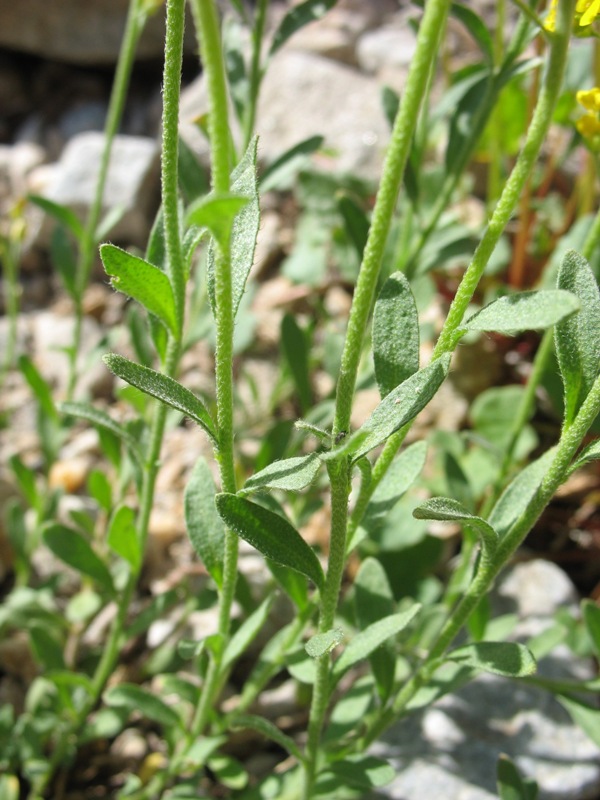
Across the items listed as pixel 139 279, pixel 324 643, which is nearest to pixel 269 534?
pixel 324 643

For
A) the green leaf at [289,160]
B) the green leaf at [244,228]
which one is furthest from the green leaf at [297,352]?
the green leaf at [244,228]

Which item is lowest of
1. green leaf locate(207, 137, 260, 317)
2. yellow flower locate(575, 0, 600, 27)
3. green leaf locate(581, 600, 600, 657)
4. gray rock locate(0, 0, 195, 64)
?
green leaf locate(581, 600, 600, 657)

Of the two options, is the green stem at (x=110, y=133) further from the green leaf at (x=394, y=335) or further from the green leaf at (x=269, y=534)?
the green leaf at (x=269, y=534)

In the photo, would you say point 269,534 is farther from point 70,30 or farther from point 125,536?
point 70,30

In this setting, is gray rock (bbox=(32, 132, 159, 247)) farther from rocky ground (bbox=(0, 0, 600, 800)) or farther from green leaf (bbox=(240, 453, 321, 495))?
green leaf (bbox=(240, 453, 321, 495))

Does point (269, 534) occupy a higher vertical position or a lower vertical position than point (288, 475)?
lower

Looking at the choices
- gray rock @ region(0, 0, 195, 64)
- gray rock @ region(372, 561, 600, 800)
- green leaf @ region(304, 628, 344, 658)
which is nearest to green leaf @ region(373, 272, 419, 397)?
green leaf @ region(304, 628, 344, 658)

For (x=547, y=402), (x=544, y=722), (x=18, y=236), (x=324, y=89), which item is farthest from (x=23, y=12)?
(x=544, y=722)
